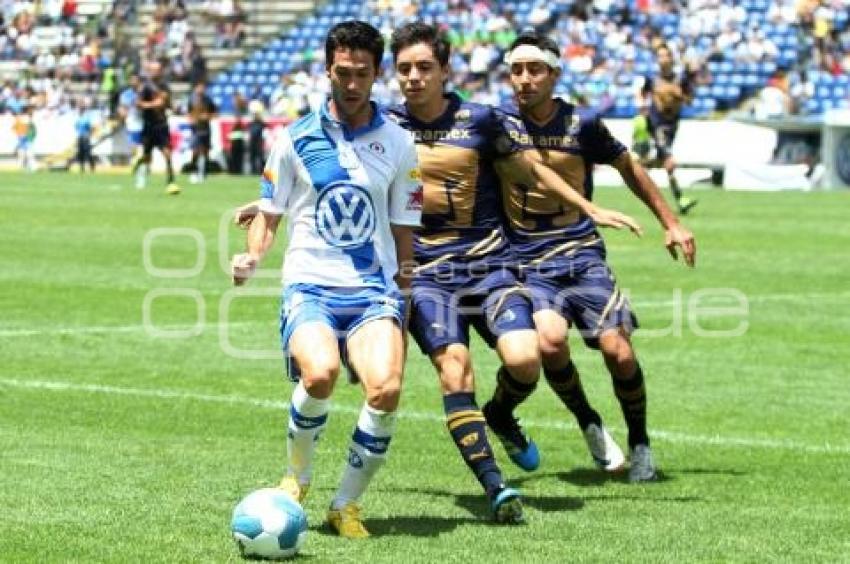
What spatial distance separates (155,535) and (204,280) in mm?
12642

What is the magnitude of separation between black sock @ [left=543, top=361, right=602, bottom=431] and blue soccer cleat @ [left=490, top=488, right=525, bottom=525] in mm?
1806

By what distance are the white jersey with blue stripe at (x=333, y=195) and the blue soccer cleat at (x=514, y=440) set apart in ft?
5.85

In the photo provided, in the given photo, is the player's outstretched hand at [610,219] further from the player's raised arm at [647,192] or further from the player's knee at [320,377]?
the player's knee at [320,377]

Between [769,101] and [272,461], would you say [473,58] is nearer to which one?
[769,101]

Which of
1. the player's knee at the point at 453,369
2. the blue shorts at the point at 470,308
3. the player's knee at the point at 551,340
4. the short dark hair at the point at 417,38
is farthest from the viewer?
the player's knee at the point at 551,340

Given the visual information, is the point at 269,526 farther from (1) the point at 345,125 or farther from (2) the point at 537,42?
(2) the point at 537,42

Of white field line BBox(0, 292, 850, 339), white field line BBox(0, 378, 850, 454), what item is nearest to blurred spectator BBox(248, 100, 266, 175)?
white field line BBox(0, 292, 850, 339)

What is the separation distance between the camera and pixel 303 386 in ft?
25.3

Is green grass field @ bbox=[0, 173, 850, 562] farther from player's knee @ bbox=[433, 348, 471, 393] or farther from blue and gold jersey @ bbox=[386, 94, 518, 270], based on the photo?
blue and gold jersey @ bbox=[386, 94, 518, 270]

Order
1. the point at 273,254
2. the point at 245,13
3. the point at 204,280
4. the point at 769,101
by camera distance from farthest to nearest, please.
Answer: the point at 245,13 < the point at 769,101 < the point at 273,254 < the point at 204,280

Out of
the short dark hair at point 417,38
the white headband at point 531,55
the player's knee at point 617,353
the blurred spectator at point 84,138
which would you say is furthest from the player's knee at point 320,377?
the blurred spectator at point 84,138

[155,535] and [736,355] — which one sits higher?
[155,535]

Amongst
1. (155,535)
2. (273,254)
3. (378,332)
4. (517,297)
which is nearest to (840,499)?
(517,297)

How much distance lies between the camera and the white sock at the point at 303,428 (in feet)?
25.6
